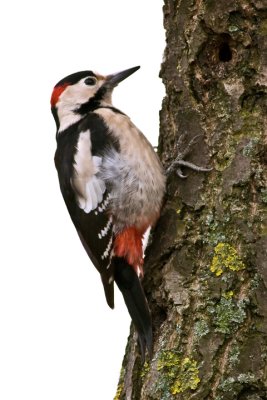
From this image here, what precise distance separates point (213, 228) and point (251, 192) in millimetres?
230

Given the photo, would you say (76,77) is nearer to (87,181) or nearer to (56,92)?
(56,92)

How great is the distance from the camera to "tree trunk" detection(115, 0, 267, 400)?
2.78 m

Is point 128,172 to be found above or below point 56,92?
below

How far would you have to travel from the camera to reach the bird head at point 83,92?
4.02 metres

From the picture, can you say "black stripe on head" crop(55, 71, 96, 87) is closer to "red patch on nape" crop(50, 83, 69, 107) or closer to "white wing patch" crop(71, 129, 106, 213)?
"red patch on nape" crop(50, 83, 69, 107)

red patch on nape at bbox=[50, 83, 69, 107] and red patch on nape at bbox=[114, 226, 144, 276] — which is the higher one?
red patch on nape at bbox=[50, 83, 69, 107]

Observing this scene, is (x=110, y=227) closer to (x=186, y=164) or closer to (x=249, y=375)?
(x=186, y=164)

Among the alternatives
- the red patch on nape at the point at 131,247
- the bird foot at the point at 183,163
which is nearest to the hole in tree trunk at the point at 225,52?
the bird foot at the point at 183,163

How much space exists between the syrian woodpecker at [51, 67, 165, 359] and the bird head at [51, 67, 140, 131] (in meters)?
0.26

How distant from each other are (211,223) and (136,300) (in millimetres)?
536

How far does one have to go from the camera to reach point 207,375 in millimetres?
2773

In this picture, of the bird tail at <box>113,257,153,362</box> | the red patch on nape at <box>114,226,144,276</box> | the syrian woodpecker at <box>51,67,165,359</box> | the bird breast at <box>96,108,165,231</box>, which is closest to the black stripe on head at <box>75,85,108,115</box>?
the syrian woodpecker at <box>51,67,165,359</box>

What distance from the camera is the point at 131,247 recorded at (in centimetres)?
345

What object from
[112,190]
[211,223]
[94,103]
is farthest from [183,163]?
[94,103]
